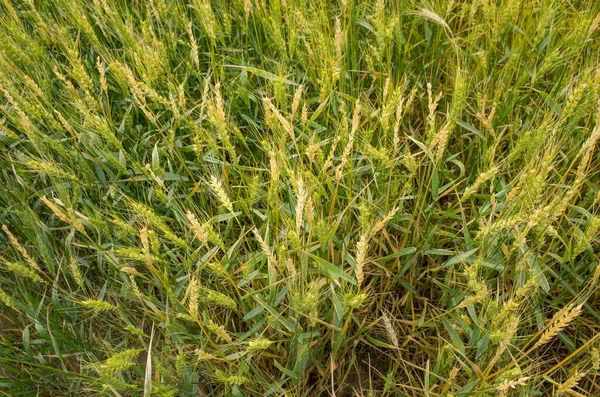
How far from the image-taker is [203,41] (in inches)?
71.5

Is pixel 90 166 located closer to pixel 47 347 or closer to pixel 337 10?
pixel 47 347

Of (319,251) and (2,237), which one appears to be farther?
(2,237)

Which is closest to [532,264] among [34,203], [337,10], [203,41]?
[337,10]

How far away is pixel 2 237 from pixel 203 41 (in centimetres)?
84

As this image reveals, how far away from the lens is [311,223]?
3.62 ft

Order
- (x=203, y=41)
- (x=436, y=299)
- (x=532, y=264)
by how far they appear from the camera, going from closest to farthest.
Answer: (x=532, y=264), (x=436, y=299), (x=203, y=41)

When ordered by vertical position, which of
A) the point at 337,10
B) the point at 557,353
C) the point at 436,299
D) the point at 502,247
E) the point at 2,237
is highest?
the point at 337,10

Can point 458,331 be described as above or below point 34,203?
below

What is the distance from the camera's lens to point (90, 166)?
→ 1.54 meters

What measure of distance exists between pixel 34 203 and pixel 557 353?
1.47 m

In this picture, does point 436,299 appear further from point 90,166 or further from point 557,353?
point 90,166

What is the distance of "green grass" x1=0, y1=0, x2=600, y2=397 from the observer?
120cm

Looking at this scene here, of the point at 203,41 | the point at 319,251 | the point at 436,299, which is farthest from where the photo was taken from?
the point at 203,41

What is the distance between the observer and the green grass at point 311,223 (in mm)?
1196
